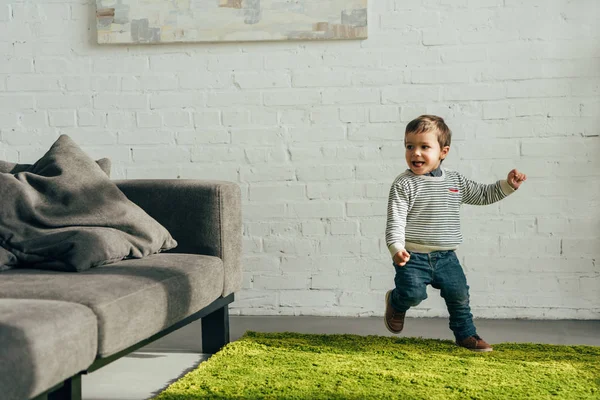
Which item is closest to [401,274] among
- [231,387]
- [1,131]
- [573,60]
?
[231,387]

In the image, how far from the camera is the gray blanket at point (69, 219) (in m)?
2.32

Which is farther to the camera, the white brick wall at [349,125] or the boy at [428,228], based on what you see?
the white brick wall at [349,125]

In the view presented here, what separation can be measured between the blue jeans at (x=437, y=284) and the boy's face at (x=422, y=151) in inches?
12.7

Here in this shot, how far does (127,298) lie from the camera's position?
194cm

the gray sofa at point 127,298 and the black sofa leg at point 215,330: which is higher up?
the gray sofa at point 127,298

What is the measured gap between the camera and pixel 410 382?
2.29 meters

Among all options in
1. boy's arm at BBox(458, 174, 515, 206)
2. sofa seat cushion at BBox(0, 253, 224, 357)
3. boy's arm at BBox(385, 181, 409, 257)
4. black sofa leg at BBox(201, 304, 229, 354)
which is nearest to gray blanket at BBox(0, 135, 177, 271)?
sofa seat cushion at BBox(0, 253, 224, 357)

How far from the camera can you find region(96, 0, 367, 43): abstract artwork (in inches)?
137

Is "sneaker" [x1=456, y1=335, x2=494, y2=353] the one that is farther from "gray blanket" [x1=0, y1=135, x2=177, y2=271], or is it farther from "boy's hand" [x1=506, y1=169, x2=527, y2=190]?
"gray blanket" [x1=0, y1=135, x2=177, y2=271]

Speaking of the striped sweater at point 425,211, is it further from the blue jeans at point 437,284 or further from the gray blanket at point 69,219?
the gray blanket at point 69,219

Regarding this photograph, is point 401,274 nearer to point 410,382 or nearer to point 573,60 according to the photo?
point 410,382

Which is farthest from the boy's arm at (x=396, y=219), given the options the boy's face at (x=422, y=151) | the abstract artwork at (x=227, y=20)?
the abstract artwork at (x=227, y=20)

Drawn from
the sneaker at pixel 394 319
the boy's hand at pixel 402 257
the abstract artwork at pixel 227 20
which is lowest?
the sneaker at pixel 394 319

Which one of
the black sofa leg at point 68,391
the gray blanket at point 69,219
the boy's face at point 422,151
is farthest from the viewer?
the boy's face at point 422,151
